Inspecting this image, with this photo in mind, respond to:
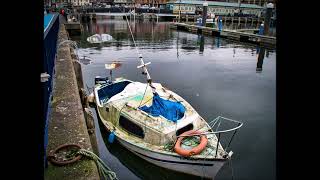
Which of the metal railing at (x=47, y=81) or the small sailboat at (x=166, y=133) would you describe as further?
the small sailboat at (x=166, y=133)

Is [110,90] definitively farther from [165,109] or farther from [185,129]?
[185,129]

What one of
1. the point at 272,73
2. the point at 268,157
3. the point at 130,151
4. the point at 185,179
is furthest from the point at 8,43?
the point at 272,73

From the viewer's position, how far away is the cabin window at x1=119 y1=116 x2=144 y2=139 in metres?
12.5

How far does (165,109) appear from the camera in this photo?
42.1 ft

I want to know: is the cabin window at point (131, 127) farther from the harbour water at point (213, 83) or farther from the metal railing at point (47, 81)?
the metal railing at point (47, 81)

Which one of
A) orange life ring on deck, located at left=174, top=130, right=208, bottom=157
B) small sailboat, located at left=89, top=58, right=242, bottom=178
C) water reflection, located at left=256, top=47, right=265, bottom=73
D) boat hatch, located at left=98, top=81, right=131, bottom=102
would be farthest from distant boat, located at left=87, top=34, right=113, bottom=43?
orange life ring on deck, located at left=174, top=130, right=208, bottom=157

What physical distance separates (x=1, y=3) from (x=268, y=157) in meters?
14.3

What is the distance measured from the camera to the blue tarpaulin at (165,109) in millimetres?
12672

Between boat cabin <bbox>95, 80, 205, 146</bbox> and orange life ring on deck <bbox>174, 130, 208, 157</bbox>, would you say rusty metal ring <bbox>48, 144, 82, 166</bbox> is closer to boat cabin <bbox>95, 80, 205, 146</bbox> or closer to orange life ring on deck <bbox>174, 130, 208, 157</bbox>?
orange life ring on deck <bbox>174, 130, 208, 157</bbox>

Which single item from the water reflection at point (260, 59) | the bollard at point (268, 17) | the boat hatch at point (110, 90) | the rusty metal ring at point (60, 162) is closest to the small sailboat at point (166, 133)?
the boat hatch at point (110, 90)

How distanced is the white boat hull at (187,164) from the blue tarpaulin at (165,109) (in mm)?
1857

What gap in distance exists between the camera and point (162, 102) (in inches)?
514
